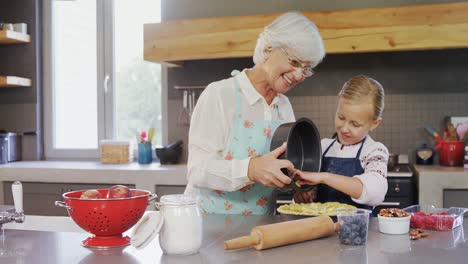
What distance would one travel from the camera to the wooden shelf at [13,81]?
4004 millimetres

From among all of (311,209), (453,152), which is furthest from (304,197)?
(453,152)

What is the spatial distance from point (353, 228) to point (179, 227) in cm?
45

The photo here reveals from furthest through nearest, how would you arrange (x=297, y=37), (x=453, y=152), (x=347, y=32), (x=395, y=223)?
(x=453, y=152), (x=347, y=32), (x=297, y=37), (x=395, y=223)

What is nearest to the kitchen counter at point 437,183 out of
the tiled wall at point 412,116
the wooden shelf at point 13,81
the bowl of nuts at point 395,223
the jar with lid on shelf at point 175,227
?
the tiled wall at point 412,116

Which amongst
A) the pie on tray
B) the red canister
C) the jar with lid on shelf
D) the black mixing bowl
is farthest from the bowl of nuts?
the red canister

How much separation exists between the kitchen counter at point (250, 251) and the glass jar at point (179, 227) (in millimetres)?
24

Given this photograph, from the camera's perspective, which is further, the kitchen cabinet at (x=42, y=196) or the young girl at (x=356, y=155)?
the kitchen cabinet at (x=42, y=196)

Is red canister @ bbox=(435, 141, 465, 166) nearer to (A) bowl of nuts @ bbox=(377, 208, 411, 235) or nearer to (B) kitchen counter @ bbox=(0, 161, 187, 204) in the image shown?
(B) kitchen counter @ bbox=(0, 161, 187, 204)

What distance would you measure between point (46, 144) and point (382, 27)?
2809 mm

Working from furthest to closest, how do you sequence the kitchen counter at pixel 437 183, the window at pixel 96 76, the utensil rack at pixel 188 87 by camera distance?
1. the window at pixel 96 76
2. the utensil rack at pixel 188 87
3. the kitchen counter at pixel 437 183

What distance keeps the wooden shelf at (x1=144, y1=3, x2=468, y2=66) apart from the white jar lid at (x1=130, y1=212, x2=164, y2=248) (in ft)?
7.45

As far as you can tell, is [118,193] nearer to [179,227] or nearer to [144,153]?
[179,227]

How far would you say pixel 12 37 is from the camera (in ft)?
13.3

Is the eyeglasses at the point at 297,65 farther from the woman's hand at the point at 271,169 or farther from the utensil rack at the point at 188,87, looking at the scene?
the utensil rack at the point at 188,87
